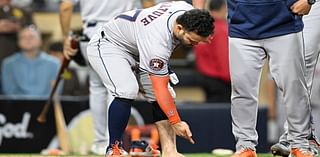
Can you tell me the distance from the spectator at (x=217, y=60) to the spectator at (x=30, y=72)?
2050 mm

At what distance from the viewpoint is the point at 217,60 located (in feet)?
45.0

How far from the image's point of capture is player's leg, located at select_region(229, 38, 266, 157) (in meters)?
8.18

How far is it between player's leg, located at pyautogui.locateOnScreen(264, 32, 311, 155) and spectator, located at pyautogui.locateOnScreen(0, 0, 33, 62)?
19.9 ft

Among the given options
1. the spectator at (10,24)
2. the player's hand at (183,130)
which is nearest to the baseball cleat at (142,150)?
Answer: the player's hand at (183,130)

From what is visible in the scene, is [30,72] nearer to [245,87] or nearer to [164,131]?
[164,131]

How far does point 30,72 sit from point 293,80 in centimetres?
566

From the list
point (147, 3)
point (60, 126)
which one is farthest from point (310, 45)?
point (60, 126)

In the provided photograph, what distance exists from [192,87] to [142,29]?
7.21 m

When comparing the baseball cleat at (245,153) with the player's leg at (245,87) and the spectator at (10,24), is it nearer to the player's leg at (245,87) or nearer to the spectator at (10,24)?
Answer: the player's leg at (245,87)

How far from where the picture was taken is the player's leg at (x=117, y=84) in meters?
8.15

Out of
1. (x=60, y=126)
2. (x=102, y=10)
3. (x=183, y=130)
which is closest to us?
(x=183, y=130)

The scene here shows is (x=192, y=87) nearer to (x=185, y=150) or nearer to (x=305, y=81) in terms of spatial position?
(x=185, y=150)

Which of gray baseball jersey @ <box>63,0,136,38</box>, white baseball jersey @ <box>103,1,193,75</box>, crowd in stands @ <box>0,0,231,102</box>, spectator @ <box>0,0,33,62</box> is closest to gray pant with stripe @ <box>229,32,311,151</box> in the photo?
white baseball jersey @ <box>103,1,193,75</box>

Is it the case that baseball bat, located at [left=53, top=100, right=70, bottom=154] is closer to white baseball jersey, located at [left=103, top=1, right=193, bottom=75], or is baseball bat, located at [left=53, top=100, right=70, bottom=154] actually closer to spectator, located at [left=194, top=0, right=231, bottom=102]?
spectator, located at [left=194, top=0, right=231, bottom=102]
